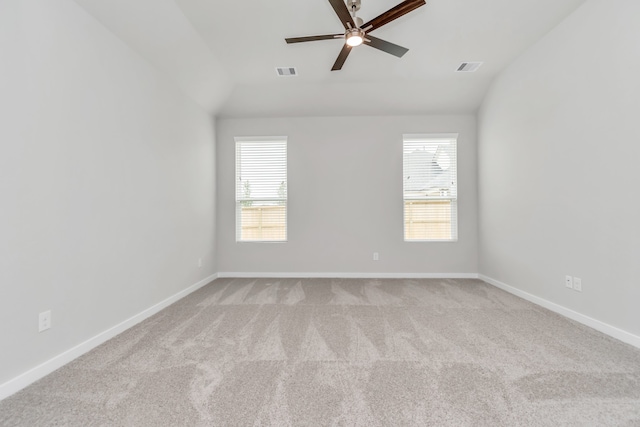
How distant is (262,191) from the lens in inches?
195

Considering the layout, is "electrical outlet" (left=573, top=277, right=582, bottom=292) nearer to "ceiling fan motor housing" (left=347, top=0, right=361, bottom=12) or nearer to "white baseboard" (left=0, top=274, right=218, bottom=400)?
"ceiling fan motor housing" (left=347, top=0, right=361, bottom=12)

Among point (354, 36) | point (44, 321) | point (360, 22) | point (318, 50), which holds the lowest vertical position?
point (44, 321)

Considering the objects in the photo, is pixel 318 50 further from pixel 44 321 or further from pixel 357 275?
pixel 44 321

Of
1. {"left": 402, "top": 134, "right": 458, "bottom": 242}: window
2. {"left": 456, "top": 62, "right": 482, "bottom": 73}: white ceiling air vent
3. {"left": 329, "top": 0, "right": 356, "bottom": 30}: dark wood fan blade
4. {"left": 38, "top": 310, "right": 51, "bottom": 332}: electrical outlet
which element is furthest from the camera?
{"left": 402, "top": 134, "right": 458, "bottom": 242}: window

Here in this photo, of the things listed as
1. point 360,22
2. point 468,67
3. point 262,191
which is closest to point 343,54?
point 360,22

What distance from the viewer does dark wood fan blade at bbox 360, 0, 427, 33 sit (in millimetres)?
2176

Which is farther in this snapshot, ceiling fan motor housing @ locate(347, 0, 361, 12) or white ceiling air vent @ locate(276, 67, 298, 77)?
white ceiling air vent @ locate(276, 67, 298, 77)

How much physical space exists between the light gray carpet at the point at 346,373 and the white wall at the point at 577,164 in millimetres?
472

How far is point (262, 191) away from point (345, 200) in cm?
141

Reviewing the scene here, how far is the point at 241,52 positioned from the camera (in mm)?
3438

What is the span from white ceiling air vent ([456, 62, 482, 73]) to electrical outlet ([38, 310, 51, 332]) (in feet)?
15.7

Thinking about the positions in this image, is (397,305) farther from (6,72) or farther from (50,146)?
(6,72)

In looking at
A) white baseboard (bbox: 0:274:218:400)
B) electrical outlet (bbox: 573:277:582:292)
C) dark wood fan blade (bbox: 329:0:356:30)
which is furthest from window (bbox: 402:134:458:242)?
white baseboard (bbox: 0:274:218:400)

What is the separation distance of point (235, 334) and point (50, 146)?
1.90m
